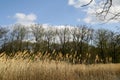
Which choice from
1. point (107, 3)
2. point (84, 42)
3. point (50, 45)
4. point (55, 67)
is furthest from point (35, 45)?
point (107, 3)

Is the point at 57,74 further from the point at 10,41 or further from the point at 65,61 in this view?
the point at 10,41

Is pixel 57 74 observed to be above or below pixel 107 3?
below

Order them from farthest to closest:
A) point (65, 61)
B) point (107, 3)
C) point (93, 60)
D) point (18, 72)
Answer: point (93, 60) → point (65, 61) → point (18, 72) → point (107, 3)

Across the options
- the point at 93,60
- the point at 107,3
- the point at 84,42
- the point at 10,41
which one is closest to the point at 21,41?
the point at 10,41

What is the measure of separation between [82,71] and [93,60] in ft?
6.42

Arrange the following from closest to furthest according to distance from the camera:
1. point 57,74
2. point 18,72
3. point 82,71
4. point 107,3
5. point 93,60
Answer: point 107,3
point 18,72
point 57,74
point 82,71
point 93,60

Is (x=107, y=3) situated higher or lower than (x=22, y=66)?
higher

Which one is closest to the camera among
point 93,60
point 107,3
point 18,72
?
point 107,3

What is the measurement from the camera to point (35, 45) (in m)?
54.4

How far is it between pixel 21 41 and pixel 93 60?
44.6 metres

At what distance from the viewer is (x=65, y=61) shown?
10906 mm

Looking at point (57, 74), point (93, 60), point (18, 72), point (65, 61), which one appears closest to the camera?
point (18, 72)

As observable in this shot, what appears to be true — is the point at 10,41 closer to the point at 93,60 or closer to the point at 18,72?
the point at 93,60

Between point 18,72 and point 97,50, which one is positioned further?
point 97,50
